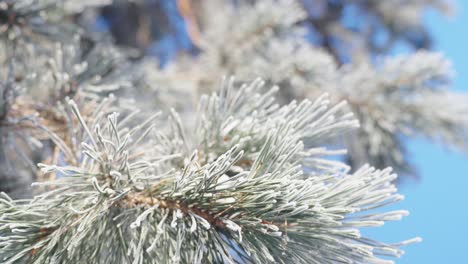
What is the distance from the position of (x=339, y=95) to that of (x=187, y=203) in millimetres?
527

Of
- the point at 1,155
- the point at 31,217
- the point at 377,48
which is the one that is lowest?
the point at 31,217

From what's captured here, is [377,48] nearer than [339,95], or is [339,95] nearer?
[339,95]

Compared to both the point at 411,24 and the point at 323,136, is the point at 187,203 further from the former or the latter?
the point at 411,24

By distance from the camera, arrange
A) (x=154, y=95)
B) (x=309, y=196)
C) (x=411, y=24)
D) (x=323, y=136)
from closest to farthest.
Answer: (x=309, y=196) < (x=323, y=136) < (x=154, y=95) < (x=411, y=24)

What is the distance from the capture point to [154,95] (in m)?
0.78

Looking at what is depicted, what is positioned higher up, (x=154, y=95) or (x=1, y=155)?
(x=154, y=95)

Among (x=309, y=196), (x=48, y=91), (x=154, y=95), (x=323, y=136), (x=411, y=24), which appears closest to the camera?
(x=309, y=196)

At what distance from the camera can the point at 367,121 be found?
847mm

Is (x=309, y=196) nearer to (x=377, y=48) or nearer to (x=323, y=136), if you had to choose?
(x=323, y=136)

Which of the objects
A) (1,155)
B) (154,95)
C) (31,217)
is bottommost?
(31,217)

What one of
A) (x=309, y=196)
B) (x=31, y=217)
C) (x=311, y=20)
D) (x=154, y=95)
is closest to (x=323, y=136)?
(x=309, y=196)

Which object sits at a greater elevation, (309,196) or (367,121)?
(367,121)

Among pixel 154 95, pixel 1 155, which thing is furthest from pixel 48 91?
pixel 154 95

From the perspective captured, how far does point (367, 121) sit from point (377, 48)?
1292 mm
